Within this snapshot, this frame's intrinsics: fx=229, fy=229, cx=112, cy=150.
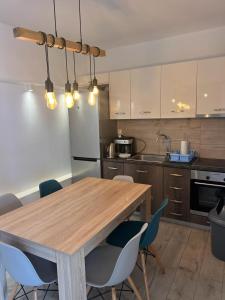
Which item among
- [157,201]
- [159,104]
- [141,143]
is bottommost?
[157,201]

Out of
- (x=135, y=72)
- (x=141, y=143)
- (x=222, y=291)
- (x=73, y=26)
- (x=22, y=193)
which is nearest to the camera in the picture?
(x=222, y=291)

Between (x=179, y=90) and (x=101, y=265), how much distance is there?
7.74 ft

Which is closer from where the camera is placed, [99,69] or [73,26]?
[73,26]

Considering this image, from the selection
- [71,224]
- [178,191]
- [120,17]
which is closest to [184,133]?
[178,191]

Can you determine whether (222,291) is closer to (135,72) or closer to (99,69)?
(135,72)

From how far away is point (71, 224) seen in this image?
5.47 feet

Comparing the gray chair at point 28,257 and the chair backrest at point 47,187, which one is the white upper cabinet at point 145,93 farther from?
the gray chair at point 28,257

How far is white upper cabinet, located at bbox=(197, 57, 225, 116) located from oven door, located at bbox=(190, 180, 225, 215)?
0.90 metres

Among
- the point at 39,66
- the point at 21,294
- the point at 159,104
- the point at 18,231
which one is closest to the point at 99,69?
the point at 39,66

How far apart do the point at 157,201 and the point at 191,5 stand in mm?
2378

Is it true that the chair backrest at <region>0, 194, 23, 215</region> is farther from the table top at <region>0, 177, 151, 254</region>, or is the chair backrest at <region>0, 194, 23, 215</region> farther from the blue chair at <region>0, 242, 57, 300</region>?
the blue chair at <region>0, 242, 57, 300</region>

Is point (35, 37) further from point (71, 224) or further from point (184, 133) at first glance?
point (184, 133)

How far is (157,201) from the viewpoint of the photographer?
10.6ft

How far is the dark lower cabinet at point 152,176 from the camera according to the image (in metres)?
3.16
